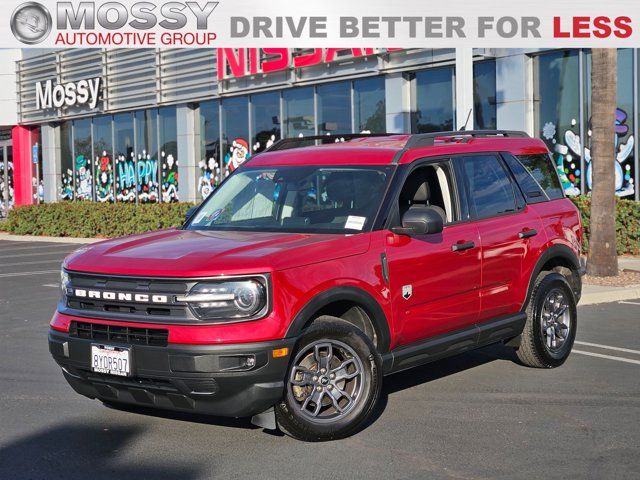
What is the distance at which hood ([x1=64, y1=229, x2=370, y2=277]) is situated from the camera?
19.7ft

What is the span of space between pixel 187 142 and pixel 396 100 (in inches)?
352

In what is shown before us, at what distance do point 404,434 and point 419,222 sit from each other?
1419 mm

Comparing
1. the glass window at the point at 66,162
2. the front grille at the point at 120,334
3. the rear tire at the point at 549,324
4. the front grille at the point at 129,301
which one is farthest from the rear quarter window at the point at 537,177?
the glass window at the point at 66,162

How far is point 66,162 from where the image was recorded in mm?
36906

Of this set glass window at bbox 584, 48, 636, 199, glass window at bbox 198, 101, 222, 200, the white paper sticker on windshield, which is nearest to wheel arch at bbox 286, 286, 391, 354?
the white paper sticker on windshield

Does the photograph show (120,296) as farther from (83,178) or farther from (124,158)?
(83,178)

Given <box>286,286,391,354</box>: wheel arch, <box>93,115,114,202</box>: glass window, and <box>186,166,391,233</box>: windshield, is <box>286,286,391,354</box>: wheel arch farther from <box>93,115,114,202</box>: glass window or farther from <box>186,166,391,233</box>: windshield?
<box>93,115,114,202</box>: glass window

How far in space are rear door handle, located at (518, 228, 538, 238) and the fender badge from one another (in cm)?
159

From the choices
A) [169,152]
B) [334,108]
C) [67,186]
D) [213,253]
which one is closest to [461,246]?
[213,253]

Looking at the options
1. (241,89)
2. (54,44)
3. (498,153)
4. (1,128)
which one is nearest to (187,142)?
(241,89)

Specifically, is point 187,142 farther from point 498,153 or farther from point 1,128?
point 498,153

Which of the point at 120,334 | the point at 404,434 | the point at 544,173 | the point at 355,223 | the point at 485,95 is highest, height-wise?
the point at 485,95

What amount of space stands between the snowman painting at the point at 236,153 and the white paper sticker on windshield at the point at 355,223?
20642 millimetres

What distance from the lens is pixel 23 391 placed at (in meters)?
7.91
